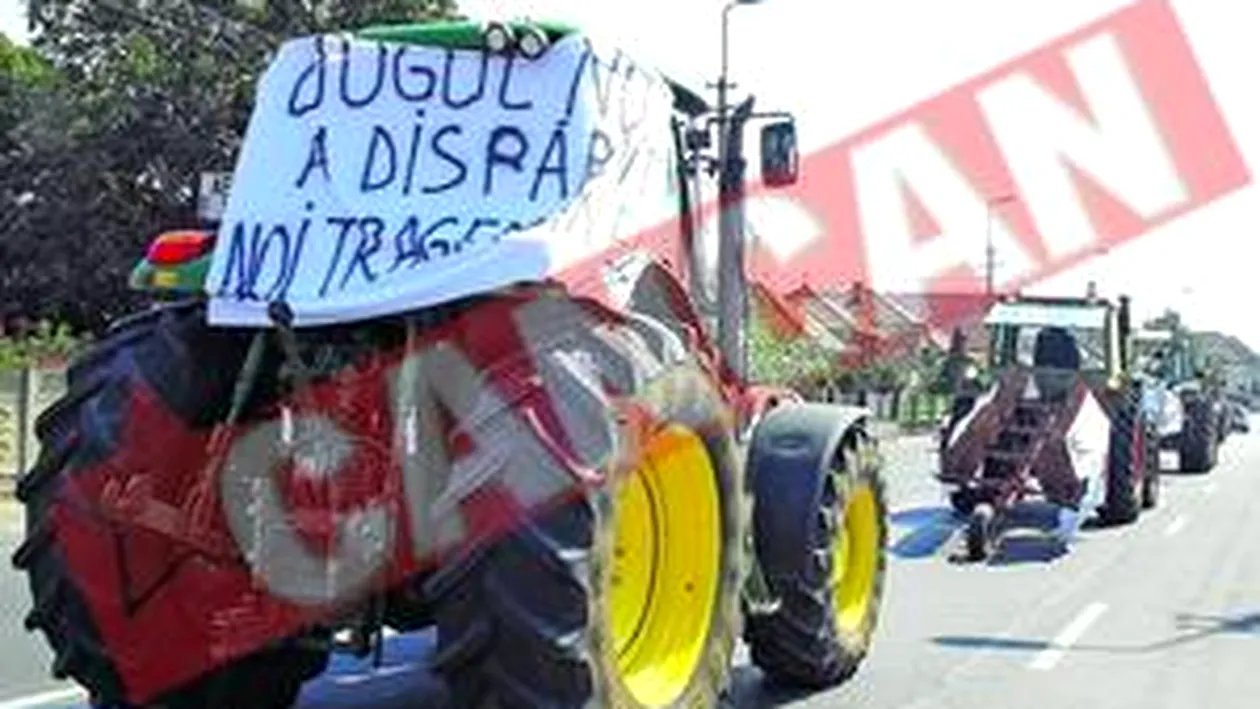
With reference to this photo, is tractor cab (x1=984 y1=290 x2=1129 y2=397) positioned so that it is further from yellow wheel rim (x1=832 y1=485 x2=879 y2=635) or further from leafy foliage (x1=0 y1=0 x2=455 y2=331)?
leafy foliage (x1=0 y1=0 x2=455 y2=331)

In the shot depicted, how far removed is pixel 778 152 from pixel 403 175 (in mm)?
2519

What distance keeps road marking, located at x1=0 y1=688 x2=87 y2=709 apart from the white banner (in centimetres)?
233

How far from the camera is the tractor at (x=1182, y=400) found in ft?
115

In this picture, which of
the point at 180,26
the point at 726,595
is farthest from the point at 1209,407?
the point at 726,595

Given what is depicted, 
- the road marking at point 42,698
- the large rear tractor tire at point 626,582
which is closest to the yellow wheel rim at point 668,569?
the large rear tractor tire at point 626,582

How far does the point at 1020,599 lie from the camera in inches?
615

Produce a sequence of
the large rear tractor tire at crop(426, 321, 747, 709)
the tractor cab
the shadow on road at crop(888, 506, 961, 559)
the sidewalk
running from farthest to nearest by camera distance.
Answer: the tractor cab → the sidewalk → the shadow on road at crop(888, 506, 961, 559) → the large rear tractor tire at crop(426, 321, 747, 709)

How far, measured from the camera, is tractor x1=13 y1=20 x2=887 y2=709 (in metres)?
7.46

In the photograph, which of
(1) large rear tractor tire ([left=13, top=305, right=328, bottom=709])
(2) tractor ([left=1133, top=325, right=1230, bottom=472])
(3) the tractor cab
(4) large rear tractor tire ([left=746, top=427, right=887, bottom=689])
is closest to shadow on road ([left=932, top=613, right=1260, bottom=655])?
(4) large rear tractor tire ([left=746, top=427, right=887, bottom=689])

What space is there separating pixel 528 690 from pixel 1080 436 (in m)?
14.6

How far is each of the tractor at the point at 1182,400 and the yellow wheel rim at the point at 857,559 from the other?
22.3 metres

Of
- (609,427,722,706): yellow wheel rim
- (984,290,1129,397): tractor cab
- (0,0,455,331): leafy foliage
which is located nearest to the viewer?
(609,427,722,706): yellow wheel rim

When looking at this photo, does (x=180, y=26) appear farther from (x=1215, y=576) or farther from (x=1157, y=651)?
(x=1157, y=651)

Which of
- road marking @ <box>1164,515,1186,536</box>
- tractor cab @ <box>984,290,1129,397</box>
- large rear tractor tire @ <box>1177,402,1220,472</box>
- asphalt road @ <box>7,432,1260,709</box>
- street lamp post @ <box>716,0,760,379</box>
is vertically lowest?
large rear tractor tire @ <box>1177,402,1220,472</box>
